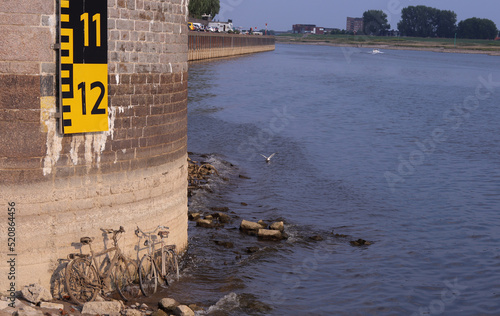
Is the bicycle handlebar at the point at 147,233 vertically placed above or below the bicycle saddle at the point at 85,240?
below

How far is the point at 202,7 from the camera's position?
142 m

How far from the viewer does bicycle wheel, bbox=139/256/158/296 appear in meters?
12.9

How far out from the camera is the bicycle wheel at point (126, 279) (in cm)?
1232

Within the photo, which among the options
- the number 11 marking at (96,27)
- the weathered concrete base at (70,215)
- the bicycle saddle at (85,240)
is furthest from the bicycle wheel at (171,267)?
the number 11 marking at (96,27)

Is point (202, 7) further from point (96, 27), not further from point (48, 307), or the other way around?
point (48, 307)

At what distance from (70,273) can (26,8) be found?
4.57 meters

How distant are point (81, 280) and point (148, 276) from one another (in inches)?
64.7

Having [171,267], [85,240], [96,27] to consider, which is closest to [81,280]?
[85,240]

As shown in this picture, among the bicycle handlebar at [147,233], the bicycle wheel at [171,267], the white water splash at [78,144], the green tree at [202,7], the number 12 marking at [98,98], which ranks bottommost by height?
the bicycle wheel at [171,267]

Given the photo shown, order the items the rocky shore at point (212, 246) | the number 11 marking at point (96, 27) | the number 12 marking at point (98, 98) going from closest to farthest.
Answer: the rocky shore at point (212, 246) < the number 11 marking at point (96, 27) < the number 12 marking at point (98, 98)

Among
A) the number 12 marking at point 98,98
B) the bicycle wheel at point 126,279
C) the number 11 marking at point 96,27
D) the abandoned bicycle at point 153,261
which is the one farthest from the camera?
the abandoned bicycle at point 153,261

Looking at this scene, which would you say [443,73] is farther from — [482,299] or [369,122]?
[482,299]

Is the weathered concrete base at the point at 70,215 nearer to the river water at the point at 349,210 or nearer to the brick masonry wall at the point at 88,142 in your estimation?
the brick masonry wall at the point at 88,142

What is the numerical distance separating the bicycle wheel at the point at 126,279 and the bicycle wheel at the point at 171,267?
2.78 feet
